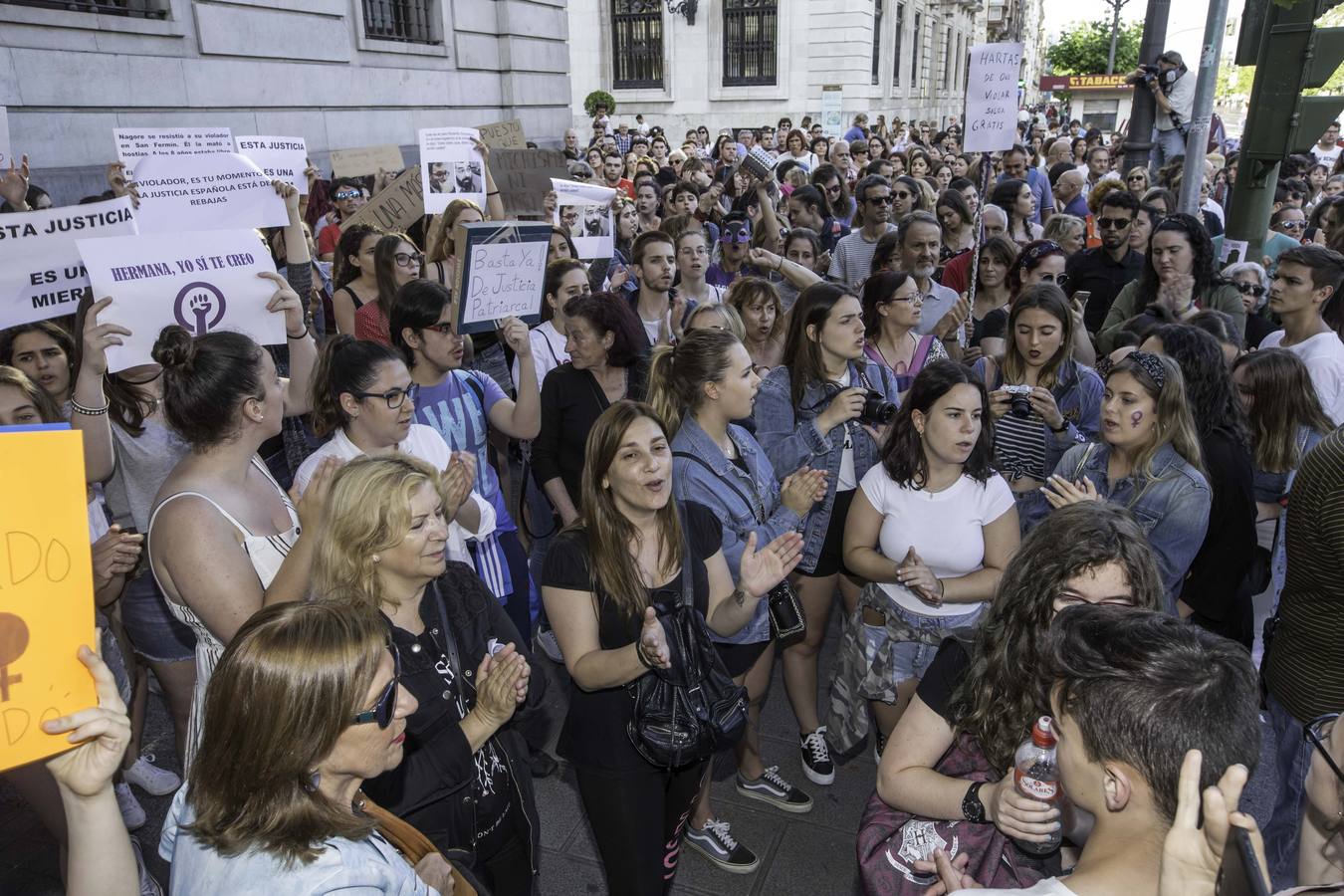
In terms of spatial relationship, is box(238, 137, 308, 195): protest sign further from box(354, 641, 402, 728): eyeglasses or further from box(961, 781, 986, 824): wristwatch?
box(961, 781, 986, 824): wristwatch

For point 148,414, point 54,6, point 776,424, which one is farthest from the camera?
point 54,6

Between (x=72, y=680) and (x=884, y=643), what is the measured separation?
2.63 meters

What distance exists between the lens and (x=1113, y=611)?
180 centimetres

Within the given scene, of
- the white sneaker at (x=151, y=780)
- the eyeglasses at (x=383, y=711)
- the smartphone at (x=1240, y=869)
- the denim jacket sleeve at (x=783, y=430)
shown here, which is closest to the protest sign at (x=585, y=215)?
the denim jacket sleeve at (x=783, y=430)

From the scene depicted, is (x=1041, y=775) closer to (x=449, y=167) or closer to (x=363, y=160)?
(x=449, y=167)

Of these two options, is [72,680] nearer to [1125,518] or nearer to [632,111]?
[1125,518]

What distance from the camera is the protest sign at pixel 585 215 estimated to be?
6637mm

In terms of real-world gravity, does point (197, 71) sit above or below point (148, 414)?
above

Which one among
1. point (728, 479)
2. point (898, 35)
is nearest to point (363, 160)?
point (728, 479)

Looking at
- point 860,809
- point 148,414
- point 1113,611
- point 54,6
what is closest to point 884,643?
point 860,809

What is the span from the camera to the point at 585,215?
6.75 metres

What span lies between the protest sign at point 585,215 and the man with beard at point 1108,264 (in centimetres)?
354

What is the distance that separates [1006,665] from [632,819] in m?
1.27

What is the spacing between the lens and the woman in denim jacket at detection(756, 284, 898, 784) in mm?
3977
